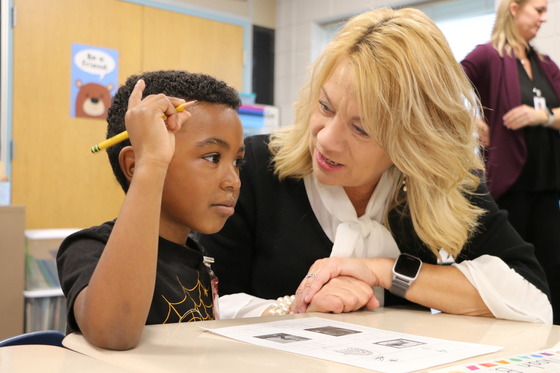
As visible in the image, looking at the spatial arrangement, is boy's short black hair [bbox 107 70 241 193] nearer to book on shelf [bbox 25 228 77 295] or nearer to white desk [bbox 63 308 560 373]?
white desk [bbox 63 308 560 373]

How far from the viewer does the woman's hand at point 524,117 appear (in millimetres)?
2355

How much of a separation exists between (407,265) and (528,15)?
1643 millimetres

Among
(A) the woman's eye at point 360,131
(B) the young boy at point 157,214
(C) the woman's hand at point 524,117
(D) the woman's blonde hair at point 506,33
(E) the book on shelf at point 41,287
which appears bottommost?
(E) the book on shelf at point 41,287

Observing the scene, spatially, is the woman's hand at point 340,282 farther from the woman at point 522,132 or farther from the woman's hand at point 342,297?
the woman at point 522,132

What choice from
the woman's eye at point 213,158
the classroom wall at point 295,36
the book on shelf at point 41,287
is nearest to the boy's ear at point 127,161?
the woman's eye at point 213,158

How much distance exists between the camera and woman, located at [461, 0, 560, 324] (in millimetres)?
2369

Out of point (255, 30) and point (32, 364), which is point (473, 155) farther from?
point (255, 30)

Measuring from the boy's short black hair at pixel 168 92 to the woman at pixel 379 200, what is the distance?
0.24 m

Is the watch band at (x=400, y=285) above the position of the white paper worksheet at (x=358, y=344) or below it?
above

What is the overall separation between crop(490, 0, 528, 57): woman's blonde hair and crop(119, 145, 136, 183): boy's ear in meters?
1.86

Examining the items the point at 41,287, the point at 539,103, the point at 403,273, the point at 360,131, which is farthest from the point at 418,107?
the point at 41,287

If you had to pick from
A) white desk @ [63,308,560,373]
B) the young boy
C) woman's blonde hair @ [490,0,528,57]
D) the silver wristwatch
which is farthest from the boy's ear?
woman's blonde hair @ [490,0,528,57]

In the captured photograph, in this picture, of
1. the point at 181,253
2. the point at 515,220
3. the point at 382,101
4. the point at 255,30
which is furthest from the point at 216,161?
the point at 255,30

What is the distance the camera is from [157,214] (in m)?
0.80
